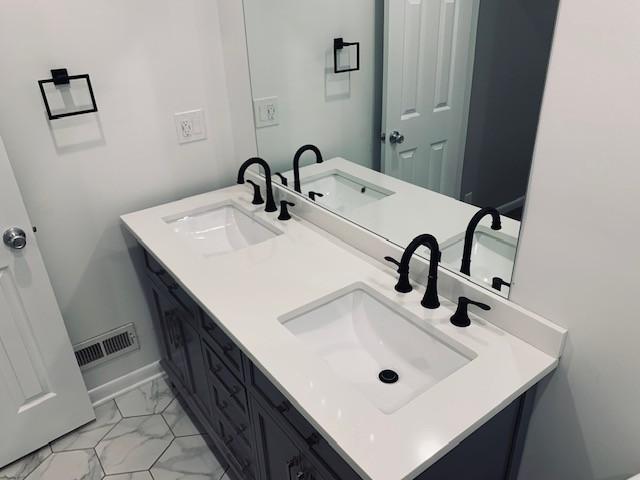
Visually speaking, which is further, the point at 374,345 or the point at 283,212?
the point at 283,212

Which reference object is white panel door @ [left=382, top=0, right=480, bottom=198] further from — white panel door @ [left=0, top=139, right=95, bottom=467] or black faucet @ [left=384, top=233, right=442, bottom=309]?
white panel door @ [left=0, top=139, right=95, bottom=467]

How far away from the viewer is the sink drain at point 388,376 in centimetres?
124

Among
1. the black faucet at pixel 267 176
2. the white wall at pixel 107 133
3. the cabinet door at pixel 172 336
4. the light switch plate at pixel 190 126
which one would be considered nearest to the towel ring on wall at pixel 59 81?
the white wall at pixel 107 133

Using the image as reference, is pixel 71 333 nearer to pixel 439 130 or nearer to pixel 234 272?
pixel 234 272

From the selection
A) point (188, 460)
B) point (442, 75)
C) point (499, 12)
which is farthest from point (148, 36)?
point (188, 460)

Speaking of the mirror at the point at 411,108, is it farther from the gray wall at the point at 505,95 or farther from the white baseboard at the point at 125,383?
the white baseboard at the point at 125,383

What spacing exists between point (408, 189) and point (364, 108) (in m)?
0.35

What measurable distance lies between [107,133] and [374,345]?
50.0 inches

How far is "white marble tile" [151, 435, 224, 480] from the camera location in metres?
1.83

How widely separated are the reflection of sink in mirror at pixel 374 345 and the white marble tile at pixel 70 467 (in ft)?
3.78

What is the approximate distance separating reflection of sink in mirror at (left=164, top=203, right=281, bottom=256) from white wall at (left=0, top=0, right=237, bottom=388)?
0.60 feet

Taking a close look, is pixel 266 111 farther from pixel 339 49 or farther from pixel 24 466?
pixel 24 466

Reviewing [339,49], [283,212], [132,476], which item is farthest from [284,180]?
[132,476]

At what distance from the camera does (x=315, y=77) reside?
1.88 meters
